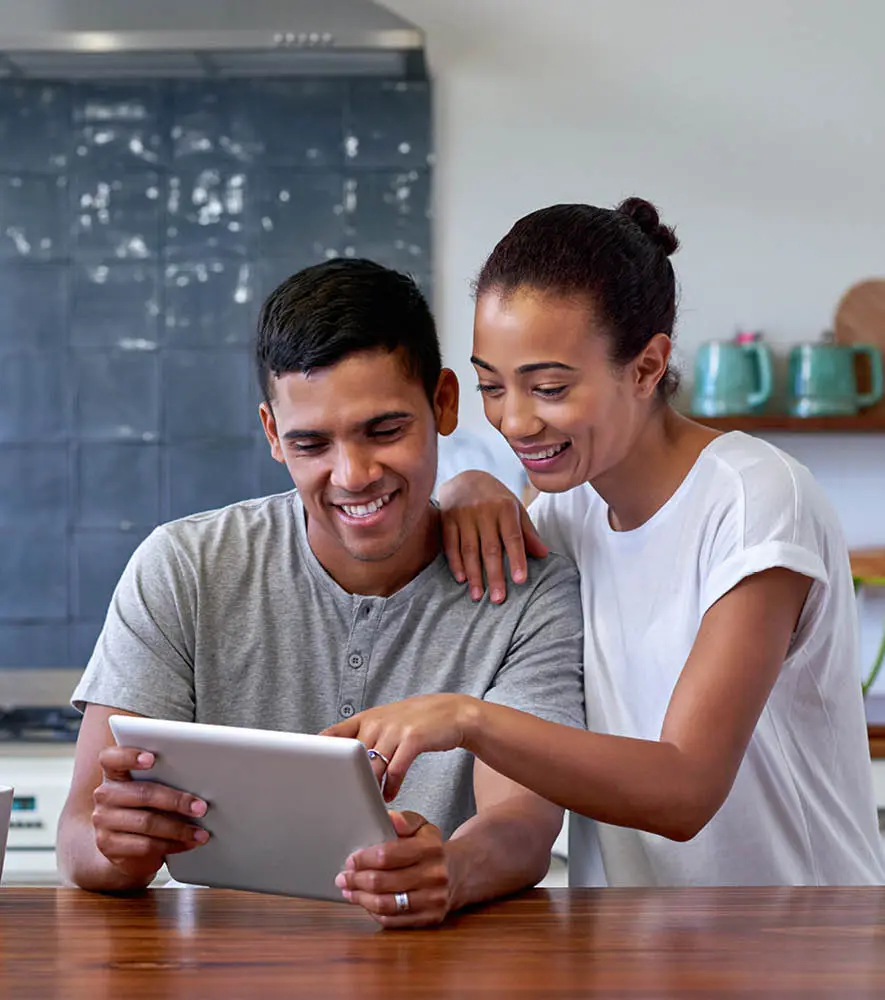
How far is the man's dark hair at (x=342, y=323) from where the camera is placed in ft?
4.57

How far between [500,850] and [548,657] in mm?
305

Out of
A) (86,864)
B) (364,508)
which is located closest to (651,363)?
(364,508)

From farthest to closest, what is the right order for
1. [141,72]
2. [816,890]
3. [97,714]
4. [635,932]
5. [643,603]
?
[141,72] → [643,603] → [97,714] → [816,890] → [635,932]

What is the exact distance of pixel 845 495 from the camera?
2943 millimetres

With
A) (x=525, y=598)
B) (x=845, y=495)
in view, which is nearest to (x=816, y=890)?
(x=525, y=598)

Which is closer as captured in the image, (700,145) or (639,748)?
(639,748)

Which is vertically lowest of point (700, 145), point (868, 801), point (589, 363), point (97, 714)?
point (868, 801)

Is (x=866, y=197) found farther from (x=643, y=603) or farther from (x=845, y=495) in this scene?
(x=643, y=603)

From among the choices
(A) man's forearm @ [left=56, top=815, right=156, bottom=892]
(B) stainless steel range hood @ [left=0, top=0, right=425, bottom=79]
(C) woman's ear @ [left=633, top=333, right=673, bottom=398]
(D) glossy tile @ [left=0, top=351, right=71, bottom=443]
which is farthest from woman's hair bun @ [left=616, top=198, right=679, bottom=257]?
(D) glossy tile @ [left=0, top=351, right=71, bottom=443]

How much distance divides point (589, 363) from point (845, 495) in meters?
1.74

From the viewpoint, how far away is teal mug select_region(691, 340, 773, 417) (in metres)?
2.79

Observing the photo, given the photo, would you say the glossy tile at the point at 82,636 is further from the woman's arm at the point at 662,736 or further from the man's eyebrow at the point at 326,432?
the woman's arm at the point at 662,736

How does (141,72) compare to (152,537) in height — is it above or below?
above

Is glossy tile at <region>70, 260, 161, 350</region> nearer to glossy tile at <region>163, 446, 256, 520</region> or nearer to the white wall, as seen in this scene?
glossy tile at <region>163, 446, 256, 520</region>
